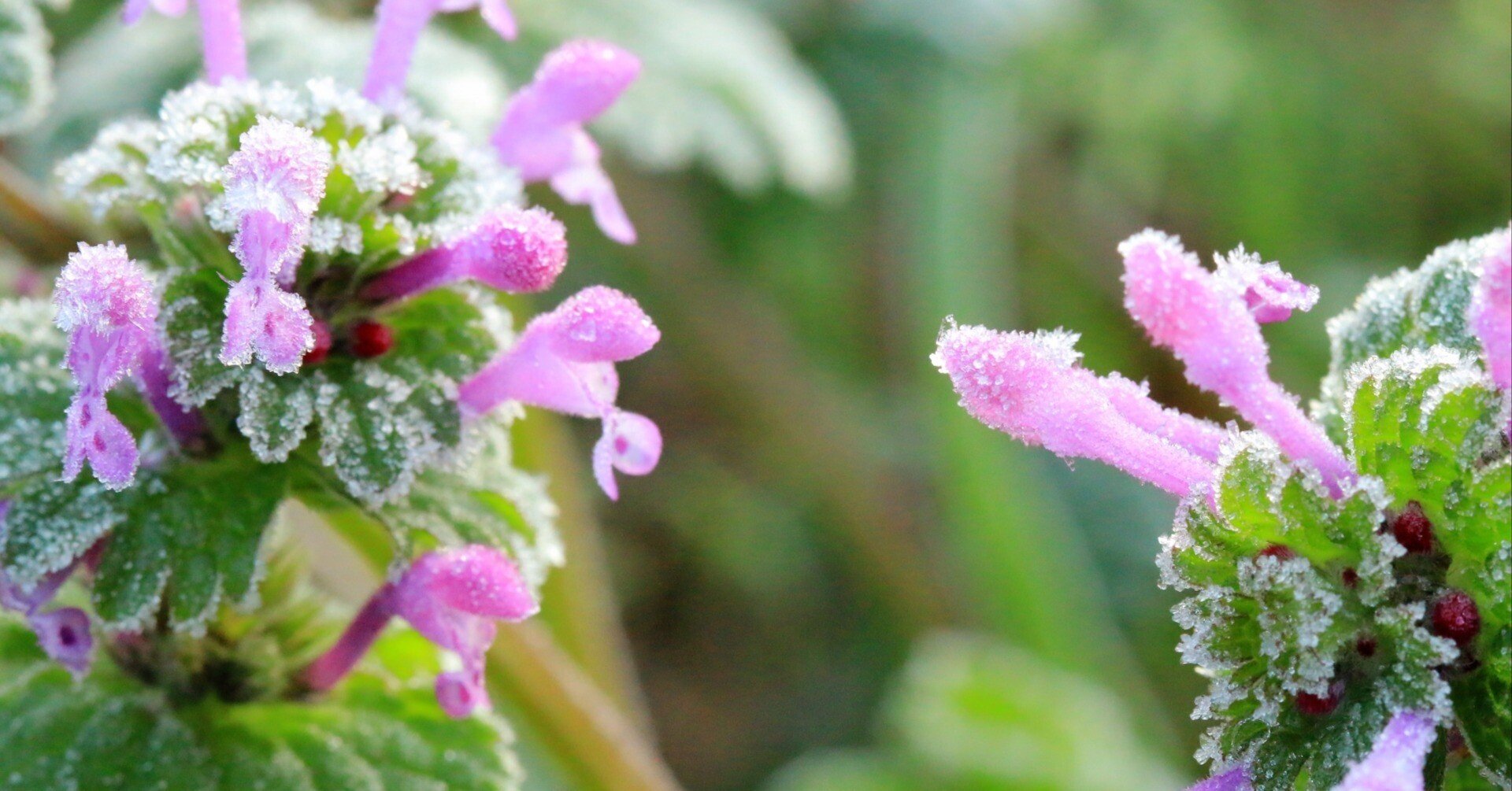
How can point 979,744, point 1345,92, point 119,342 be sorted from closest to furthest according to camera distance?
point 119,342 < point 979,744 < point 1345,92

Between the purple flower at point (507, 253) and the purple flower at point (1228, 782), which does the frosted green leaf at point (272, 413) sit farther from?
the purple flower at point (1228, 782)

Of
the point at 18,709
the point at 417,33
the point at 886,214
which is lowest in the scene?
the point at 18,709

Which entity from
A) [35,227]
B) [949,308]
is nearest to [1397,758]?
[35,227]

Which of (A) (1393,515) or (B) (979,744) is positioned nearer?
(A) (1393,515)

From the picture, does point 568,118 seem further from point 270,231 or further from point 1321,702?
point 1321,702

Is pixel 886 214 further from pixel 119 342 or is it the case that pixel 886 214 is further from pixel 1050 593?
pixel 119 342

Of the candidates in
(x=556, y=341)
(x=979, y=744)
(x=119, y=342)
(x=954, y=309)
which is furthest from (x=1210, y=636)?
(x=954, y=309)
